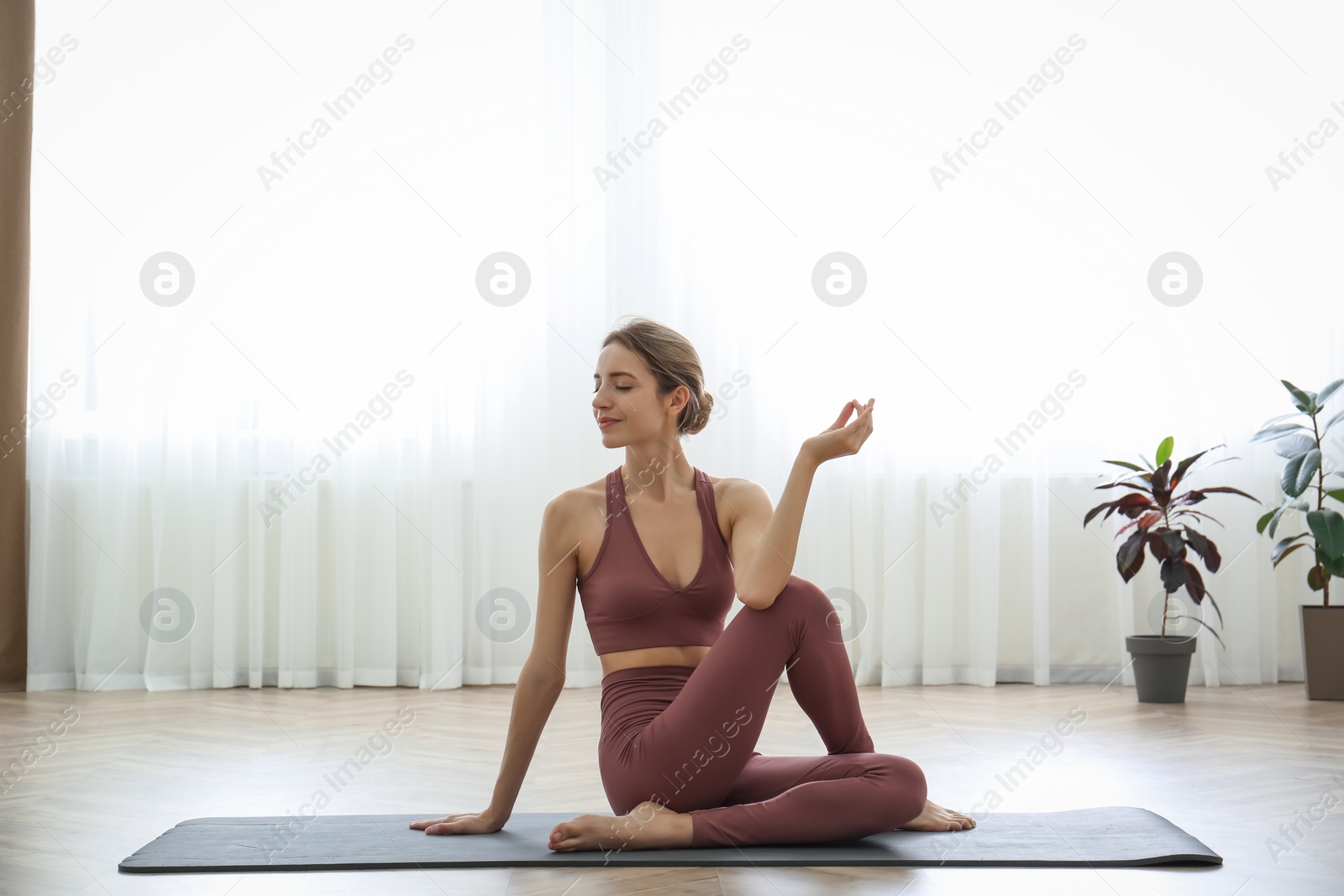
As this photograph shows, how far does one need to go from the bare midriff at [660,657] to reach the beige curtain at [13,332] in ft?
10.2

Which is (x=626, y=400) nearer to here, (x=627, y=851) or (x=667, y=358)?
(x=667, y=358)

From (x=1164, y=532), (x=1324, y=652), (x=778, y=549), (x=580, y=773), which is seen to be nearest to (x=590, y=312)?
(x=580, y=773)

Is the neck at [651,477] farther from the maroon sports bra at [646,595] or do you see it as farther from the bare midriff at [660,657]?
the bare midriff at [660,657]

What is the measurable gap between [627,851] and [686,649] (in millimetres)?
333

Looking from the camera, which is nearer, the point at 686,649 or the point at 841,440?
the point at 841,440

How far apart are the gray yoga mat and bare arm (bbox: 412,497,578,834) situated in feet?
0.10

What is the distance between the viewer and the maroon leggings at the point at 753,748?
161cm

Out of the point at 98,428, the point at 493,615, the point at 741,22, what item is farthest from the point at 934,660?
the point at 98,428

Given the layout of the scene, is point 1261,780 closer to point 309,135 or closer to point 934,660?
point 934,660

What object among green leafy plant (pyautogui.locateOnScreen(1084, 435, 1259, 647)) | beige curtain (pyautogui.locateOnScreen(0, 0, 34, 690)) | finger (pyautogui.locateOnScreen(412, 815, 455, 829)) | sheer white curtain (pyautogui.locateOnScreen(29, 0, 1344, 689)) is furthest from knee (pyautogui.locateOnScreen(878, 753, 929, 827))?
beige curtain (pyautogui.locateOnScreen(0, 0, 34, 690))

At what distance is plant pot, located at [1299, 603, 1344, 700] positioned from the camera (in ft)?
11.5

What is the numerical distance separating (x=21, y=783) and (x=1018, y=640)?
3.21 meters

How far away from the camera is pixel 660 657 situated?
1792 millimetres

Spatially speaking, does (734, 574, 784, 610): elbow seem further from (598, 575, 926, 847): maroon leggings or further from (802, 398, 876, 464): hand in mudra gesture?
(802, 398, 876, 464): hand in mudra gesture
